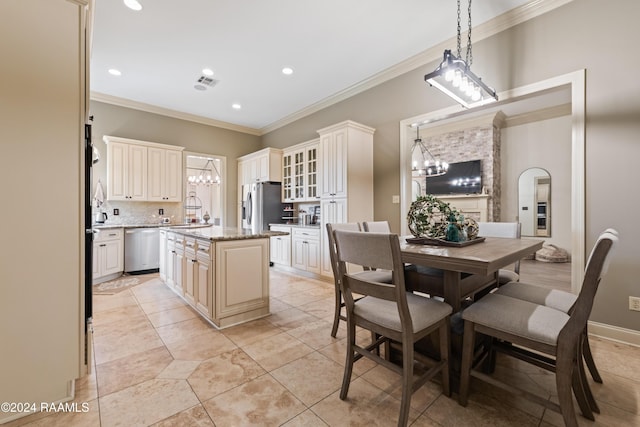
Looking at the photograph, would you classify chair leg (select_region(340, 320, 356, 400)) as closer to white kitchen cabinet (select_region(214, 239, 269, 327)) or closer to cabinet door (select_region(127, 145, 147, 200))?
white kitchen cabinet (select_region(214, 239, 269, 327))

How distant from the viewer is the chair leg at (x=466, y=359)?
1479 mm

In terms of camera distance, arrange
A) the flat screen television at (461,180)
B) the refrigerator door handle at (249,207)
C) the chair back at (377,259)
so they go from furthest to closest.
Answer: the flat screen television at (461,180), the refrigerator door handle at (249,207), the chair back at (377,259)

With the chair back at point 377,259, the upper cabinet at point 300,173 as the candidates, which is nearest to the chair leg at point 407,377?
the chair back at point 377,259

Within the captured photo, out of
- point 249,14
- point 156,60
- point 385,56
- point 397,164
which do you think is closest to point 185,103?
point 156,60

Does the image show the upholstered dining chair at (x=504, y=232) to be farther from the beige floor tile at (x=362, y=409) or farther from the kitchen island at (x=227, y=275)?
the kitchen island at (x=227, y=275)

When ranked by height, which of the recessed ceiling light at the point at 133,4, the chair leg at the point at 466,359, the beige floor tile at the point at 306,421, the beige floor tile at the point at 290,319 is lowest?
the beige floor tile at the point at 290,319

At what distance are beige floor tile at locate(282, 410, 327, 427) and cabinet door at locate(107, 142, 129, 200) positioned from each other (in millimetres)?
4838

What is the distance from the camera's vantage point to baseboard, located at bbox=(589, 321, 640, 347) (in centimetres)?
216

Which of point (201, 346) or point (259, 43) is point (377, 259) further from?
point (259, 43)

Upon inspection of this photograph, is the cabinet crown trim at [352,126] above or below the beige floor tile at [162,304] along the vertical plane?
above

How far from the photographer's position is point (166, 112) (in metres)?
5.33

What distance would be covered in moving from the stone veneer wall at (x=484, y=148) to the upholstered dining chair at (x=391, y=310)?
552 centimetres

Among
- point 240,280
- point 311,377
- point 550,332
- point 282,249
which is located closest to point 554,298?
point 550,332

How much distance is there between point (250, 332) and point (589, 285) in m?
2.34
